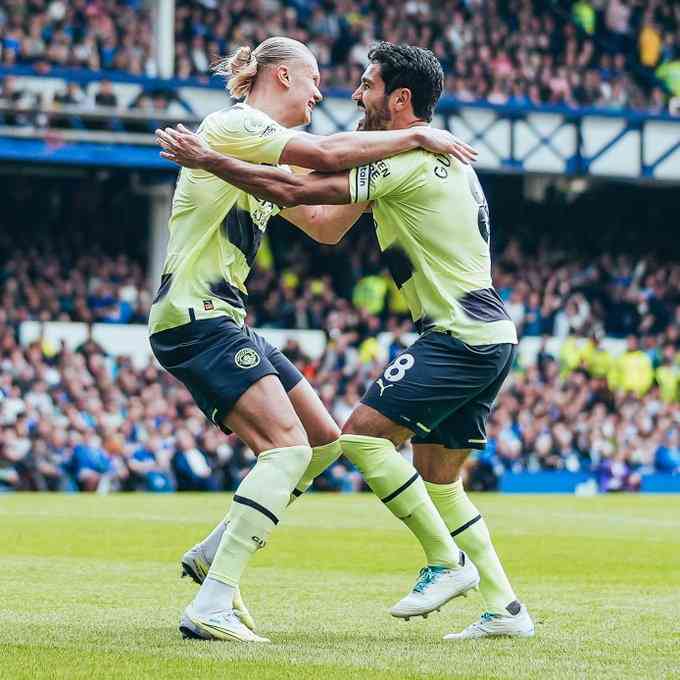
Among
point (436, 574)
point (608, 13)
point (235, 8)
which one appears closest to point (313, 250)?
point (235, 8)

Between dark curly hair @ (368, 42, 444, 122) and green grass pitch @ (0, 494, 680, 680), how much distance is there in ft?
7.91

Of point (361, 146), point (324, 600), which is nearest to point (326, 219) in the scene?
point (361, 146)

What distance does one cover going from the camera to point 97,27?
85.9 feet

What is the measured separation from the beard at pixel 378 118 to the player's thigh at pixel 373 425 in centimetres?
130

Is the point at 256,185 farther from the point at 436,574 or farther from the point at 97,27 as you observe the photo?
the point at 97,27

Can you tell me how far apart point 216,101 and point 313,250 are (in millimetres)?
4046

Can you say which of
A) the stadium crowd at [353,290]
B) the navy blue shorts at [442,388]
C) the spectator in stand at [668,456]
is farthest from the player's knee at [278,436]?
the spectator in stand at [668,456]

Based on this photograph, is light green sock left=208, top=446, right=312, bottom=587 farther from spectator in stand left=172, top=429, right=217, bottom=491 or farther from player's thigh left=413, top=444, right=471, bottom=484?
spectator in stand left=172, top=429, right=217, bottom=491

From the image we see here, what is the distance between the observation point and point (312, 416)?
7.31 meters

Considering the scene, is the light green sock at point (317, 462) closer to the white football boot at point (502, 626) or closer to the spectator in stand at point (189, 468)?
the white football boot at point (502, 626)

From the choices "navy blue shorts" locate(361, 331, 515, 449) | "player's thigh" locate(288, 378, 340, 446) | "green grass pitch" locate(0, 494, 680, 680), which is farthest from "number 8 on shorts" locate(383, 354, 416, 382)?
"green grass pitch" locate(0, 494, 680, 680)

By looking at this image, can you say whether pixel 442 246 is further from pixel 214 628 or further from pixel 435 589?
pixel 214 628

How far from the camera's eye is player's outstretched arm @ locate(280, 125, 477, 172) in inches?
258

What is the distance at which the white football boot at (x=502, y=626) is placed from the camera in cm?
679
